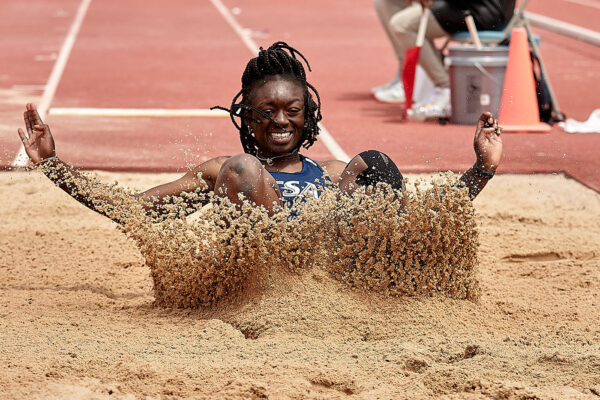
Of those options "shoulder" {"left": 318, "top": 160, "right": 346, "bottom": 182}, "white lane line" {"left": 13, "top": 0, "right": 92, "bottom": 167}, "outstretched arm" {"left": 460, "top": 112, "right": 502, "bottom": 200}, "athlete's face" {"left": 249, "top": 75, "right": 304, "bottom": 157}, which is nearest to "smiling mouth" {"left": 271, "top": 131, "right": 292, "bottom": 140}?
"athlete's face" {"left": 249, "top": 75, "right": 304, "bottom": 157}

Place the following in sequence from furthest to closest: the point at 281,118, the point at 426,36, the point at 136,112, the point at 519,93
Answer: the point at 426,36 → the point at 136,112 → the point at 519,93 → the point at 281,118

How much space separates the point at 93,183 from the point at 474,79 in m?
4.80

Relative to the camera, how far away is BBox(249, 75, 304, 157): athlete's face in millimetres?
3928

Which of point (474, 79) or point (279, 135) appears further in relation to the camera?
point (474, 79)

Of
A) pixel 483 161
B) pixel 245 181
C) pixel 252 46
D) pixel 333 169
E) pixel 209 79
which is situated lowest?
pixel 252 46

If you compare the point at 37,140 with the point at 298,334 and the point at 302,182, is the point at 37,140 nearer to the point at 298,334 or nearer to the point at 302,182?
the point at 302,182

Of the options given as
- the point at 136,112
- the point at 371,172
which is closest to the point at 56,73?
the point at 136,112

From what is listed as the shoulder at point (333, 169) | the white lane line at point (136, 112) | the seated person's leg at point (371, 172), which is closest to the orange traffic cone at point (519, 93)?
the white lane line at point (136, 112)

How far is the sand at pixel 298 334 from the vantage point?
116 inches

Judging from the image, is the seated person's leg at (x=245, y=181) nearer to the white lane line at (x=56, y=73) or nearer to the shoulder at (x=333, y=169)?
the shoulder at (x=333, y=169)

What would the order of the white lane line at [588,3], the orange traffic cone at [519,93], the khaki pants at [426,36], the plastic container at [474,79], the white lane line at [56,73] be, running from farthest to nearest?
1. the white lane line at [588,3]
2. the khaki pants at [426,36]
3. the plastic container at [474,79]
4. the orange traffic cone at [519,93]
5. the white lane line at [56,73]

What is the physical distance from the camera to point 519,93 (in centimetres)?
791

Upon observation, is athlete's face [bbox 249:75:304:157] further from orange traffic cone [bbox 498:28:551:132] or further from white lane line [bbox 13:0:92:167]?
orange traffic cone [bbox 498:28:551:132]

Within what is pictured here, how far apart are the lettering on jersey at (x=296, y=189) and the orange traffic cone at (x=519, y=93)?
432 cm
